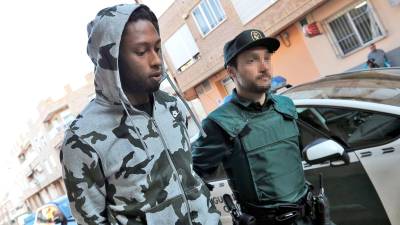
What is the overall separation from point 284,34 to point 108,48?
1481 centimetres

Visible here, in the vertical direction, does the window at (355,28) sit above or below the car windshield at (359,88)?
above

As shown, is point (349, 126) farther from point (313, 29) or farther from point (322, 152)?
point (313, 29)

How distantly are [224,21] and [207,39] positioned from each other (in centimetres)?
167

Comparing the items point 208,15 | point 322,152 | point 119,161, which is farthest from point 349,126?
point 208,15

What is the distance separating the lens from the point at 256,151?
225cm

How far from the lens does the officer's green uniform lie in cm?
223

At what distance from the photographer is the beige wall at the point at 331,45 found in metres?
12.0

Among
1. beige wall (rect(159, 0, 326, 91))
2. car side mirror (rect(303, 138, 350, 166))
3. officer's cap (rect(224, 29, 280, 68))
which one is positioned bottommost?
car side mirror (rect(303, 138, 350, 166))

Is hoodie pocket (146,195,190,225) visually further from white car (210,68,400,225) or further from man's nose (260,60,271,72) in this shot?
white car (210,68,400,225)

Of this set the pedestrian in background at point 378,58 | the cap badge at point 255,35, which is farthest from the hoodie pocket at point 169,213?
the pedestrian in background at point 378,58

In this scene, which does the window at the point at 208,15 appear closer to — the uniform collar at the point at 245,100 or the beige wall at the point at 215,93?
the beige wall at the point at 215,93

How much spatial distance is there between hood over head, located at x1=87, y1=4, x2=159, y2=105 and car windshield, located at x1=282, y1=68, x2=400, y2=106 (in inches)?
80.1

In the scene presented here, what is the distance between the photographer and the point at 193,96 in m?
22.5

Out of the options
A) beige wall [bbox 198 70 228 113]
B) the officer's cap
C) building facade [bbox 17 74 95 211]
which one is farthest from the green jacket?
building facade [bbox 17 74 95 211]
